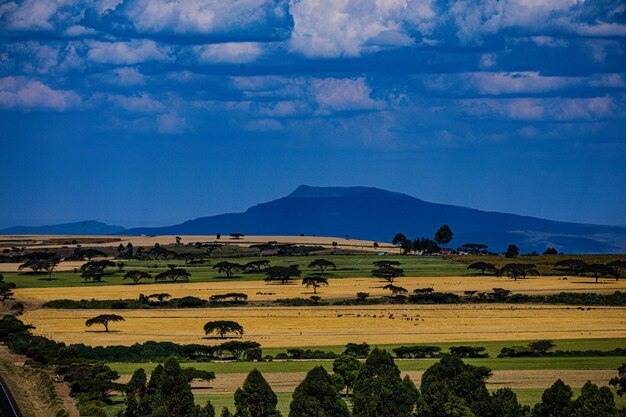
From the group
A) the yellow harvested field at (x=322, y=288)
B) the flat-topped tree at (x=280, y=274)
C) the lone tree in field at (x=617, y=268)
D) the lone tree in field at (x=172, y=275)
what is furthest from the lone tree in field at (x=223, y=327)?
the lone tree in field at (x=617, y=268)

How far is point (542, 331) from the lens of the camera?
4235 inches

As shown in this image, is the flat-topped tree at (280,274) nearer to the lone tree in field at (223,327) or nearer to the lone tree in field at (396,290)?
the lone tree in field at (396,290)

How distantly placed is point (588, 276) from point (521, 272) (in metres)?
10.6


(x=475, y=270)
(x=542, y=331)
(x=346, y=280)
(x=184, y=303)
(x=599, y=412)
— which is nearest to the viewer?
(x=599, y=412)

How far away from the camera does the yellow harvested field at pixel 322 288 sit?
484ft

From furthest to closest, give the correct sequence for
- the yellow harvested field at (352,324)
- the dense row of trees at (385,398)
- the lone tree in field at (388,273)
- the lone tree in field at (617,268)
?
the lone tree in field at (617,268)
the lone tree in field at (388,273)
the yellow harvested field at (352,324)
the dense row of trees at (385,398)

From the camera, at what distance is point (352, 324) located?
375 feet

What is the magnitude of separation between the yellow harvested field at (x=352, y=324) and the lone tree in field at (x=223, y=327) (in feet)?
4.05

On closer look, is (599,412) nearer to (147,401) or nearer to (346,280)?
(147,401)

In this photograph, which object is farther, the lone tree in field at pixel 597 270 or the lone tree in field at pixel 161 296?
the lone tree in field at pixel 597 270

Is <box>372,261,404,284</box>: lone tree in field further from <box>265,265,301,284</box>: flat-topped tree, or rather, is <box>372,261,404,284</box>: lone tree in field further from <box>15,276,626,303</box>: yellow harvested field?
<box>265,265,301,284</box>: flat-topped tree

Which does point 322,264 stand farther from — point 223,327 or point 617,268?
point 223,327

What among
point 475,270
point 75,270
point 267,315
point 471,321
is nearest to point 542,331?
point 471,321

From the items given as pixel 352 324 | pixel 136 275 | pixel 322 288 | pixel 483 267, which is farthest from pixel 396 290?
pixel 136 275
